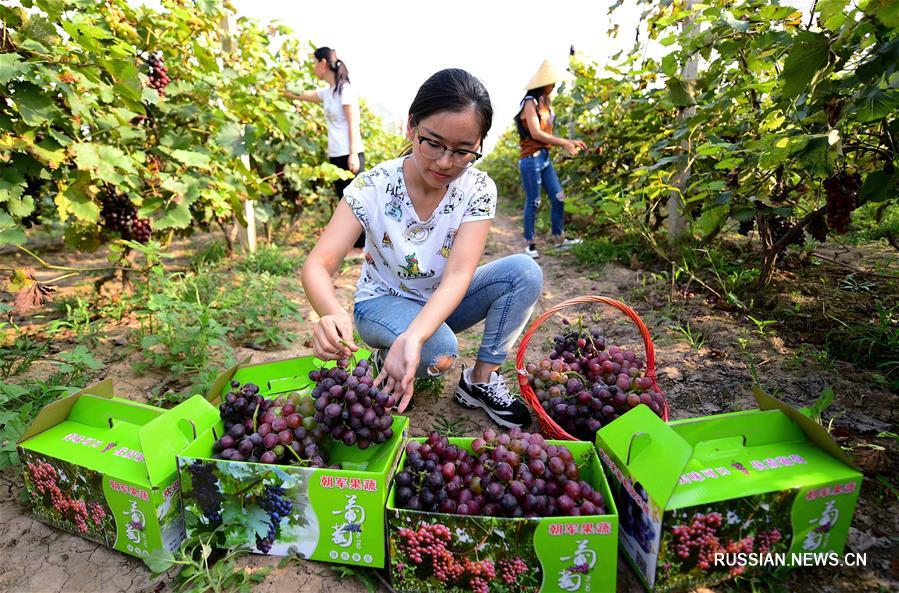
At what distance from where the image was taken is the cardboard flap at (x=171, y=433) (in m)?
1.26

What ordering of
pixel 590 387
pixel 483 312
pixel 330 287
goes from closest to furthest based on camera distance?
pixel 330 287 < pixel 590 387 < pixel 483 312

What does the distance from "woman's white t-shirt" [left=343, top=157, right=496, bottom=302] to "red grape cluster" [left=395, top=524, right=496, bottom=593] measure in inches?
41.9

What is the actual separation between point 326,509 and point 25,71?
2043 mm

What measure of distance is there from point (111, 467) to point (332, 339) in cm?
68

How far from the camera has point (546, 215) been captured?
7258 millimetres

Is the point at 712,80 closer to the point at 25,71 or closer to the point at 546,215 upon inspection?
the point at 25,71

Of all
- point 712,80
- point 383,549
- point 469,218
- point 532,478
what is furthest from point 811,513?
point 712,80

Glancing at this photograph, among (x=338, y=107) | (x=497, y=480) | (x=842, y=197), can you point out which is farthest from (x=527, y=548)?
(x=338, y=107)

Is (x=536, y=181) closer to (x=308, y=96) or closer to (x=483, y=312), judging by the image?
(x=308, y=96)

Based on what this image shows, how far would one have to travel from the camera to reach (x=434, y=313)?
1.68 m

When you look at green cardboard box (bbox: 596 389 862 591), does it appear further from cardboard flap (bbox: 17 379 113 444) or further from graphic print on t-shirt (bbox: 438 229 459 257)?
cardboard flap (bbox: 17 379 113 444)

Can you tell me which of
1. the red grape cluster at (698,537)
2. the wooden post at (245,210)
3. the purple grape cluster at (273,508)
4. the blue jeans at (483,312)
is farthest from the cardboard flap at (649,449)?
the wooden post at (245,210)

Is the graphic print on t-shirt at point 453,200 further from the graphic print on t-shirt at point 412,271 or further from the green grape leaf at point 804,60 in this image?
the green grape leaf at point 804,60

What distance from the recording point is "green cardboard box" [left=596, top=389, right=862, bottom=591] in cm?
115
